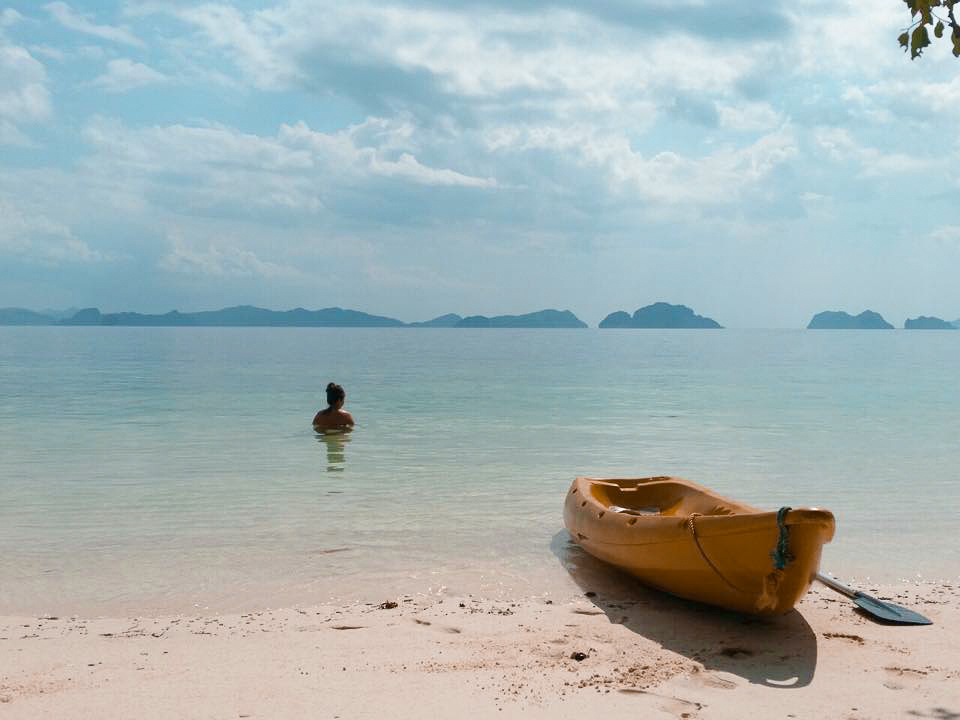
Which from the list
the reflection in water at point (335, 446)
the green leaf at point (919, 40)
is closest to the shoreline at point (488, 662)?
the green leaf at point (919, 40)

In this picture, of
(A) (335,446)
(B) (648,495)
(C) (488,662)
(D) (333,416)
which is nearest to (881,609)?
(C) (488,662)

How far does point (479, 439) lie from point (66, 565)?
35.6ft

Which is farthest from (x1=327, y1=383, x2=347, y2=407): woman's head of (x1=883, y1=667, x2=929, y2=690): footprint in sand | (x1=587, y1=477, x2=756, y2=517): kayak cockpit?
(x1=883, y1=667, x2=929, y2=690): footprint in sand

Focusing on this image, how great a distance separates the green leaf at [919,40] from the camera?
12.4 feet

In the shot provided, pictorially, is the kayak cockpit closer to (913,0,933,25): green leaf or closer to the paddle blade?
the paddle blade

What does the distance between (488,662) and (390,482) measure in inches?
303

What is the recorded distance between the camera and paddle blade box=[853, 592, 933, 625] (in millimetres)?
6421

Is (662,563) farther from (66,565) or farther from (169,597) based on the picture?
(66,565)

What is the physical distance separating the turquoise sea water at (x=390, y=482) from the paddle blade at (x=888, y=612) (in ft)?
4.71

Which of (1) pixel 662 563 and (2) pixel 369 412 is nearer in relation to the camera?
(1) pixel 662 563

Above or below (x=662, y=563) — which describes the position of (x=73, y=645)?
below

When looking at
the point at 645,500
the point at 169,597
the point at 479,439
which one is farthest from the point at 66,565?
the point at 479,439

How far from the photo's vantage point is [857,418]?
2295 centimetres

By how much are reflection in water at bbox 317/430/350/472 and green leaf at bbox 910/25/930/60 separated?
1179cm
